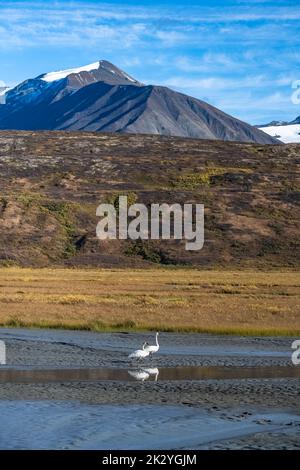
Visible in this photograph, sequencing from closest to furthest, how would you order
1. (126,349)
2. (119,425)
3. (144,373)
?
(119,425) < (144,373) < (126,349)

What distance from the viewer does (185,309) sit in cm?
4997

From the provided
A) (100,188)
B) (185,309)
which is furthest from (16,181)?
(185,309)

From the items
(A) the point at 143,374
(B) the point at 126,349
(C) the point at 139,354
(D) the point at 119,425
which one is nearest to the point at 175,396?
(A) the point at 143,374

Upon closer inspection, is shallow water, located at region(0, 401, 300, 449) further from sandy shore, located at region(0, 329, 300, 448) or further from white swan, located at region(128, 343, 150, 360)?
white swan, located at region(128, 343, 150, 360)

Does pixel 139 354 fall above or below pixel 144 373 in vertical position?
above

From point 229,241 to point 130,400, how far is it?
94.1 metres

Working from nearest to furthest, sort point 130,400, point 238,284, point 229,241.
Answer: point 130,400 < point 238,284 < point 229,241

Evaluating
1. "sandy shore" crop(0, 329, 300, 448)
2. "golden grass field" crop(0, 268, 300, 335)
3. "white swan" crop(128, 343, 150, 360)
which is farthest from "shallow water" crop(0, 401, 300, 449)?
"golden grass field" crop(0, 268, 300, 335)

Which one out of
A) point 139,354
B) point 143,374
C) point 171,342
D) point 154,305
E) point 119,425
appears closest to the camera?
point 119,425

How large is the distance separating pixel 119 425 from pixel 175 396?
166 inches

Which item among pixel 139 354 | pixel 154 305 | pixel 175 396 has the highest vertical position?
pixel 154 305

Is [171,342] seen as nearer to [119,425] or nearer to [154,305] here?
[154,305]

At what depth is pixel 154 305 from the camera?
5191 centimetres
